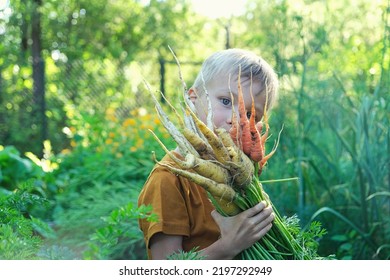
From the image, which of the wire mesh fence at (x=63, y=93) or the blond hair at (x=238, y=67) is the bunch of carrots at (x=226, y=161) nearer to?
the blond hair at (x=238, y=67)

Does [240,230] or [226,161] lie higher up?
[226,161]

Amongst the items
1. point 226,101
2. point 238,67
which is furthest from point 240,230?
point 238,67

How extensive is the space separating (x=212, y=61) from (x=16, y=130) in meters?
6.33

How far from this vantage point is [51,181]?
179 inches

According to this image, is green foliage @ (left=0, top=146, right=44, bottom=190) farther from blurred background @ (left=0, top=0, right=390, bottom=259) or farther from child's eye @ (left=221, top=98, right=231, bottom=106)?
child's eye @ (left=221, top=98, right=231, bottom=106)

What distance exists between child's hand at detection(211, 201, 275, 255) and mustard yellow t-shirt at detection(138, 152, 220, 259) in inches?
7.6

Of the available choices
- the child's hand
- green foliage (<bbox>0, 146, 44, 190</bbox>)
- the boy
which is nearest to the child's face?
the boy

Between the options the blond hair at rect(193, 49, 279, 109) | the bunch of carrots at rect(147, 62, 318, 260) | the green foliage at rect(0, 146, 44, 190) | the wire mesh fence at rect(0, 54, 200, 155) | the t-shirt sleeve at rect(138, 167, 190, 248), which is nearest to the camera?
the bunch of carrots at rect(147, 62, 318, 260)

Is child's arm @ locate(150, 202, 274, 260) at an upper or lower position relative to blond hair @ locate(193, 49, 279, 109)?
lower

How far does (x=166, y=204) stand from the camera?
182 centimetres

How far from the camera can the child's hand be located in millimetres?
1589

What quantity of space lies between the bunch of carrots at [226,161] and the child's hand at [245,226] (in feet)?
0.07

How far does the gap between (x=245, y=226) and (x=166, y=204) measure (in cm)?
30

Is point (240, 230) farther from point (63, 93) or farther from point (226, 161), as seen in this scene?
point (63, 93)
